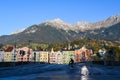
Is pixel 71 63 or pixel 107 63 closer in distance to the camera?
pixel 71 63

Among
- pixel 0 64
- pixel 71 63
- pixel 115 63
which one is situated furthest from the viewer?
pixel 115 63

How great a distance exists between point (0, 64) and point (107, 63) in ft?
117

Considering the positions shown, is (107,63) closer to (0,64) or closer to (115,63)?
(115,63)

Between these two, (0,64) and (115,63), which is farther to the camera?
(115,63)

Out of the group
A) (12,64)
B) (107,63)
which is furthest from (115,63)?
(12,64)

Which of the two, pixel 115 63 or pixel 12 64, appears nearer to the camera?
pixel 12 64

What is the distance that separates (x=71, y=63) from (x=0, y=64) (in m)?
22.7

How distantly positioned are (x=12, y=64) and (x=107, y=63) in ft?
101

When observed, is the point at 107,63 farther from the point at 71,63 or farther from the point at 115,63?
the point at 71,63

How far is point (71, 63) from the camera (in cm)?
8019

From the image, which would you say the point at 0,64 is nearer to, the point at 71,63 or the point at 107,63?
the point at 71,63

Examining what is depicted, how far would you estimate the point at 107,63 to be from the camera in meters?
114

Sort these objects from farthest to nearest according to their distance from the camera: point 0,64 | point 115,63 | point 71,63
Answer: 1. point 115,63
2. point 0,64
3. point 71,63

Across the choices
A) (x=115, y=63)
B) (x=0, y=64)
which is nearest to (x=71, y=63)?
(x=0, y=64)
